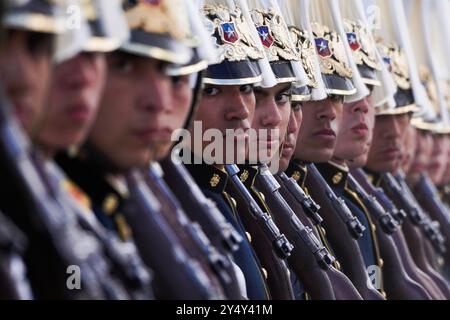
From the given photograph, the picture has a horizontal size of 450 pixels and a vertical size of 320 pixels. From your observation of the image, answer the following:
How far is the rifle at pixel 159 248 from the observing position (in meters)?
8.03

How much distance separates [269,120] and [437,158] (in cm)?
766

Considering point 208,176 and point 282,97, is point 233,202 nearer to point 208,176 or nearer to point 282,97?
point 208,176

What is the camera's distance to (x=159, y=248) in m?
8.04

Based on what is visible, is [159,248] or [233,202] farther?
[233,202]

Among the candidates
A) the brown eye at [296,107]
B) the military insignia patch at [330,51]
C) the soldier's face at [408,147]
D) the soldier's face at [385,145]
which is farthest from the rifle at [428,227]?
the brown eye at [296,107]

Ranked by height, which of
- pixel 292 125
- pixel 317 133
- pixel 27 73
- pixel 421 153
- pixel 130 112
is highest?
pixel 27 73

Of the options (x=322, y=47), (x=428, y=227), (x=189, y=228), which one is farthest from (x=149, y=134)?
(x=428, y=227)

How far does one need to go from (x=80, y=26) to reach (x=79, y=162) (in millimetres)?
729

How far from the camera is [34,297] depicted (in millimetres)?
7191

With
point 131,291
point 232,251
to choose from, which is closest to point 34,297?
point 131,291

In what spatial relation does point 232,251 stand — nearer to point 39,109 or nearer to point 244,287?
point 244,287

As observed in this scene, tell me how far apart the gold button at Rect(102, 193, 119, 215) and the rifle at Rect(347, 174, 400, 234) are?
5.60 m

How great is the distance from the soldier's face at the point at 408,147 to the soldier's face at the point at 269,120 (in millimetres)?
4380

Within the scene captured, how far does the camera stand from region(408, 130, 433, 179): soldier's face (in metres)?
17.6
